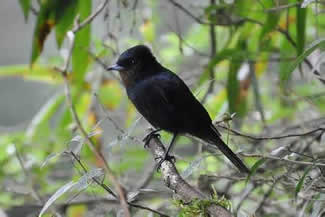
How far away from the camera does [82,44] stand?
11.0 ft

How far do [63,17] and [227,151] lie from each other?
115cm

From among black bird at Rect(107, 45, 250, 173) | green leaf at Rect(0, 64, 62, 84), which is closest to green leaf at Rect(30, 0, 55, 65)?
black bird at Rect(107, 45, 250, 173)

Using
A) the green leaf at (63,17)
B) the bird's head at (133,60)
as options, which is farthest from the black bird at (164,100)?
the green leaf at (63,17)

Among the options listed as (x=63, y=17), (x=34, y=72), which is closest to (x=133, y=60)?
(x=63, y=17)

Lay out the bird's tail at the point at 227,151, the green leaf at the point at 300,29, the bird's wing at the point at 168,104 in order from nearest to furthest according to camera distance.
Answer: the bird's tail at the point at 227,151 < the green leaf at the point at 300,29 < the bird's wing at the point at 168,104

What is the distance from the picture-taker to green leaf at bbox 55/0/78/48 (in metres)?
3.26

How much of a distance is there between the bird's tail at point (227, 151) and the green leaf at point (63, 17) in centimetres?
93

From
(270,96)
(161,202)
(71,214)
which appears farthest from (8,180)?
(270,96)

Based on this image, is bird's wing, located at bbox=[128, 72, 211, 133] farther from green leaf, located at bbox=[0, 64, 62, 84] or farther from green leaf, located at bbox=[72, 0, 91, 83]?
green leaf, located at bbox=[0, 64, 62, 84]

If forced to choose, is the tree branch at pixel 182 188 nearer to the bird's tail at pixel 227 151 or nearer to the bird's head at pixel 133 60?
the bird's tail at pixel 227 151

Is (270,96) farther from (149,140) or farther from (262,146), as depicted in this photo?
(149,140)

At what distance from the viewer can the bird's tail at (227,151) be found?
2762 mm

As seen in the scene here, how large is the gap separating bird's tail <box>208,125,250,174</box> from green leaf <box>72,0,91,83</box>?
31.5 inches

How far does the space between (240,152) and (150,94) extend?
1.08 meters
